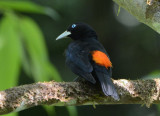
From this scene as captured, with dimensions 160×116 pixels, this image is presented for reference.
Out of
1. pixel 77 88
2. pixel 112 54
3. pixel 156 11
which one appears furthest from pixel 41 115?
pixel 156 11

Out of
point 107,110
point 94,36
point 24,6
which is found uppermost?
point 24,6

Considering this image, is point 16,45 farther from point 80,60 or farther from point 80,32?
point 80,32

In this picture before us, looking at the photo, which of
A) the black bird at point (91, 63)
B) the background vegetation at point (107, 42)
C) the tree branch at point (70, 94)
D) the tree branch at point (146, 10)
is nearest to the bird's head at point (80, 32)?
the black bird at point (91, 63)

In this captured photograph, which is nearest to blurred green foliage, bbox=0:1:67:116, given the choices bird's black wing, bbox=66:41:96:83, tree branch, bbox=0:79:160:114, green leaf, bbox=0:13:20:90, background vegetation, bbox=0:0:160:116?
green leaf, bbox=0:13:20:90

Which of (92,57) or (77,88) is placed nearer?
(77,88)

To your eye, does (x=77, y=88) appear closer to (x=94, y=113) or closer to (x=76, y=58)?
(x=76, y=58)

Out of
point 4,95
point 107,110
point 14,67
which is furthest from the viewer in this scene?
point 107,110

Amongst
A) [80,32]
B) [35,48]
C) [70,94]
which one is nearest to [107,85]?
[70,94]
